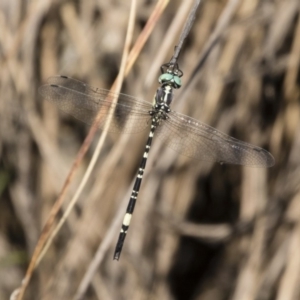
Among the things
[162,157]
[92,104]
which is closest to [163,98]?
[92,104]

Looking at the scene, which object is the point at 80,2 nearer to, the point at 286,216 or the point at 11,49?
the point at 11,49

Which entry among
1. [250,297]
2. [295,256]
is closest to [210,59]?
[295,256]

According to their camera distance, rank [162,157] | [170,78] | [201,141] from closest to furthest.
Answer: [170,78] → [201,141] → [162,157]

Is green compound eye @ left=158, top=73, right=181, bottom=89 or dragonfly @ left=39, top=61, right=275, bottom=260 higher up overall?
green compound eye @ left=158, top=73, right=181, bottom=89

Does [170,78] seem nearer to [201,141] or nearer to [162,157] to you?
[201,141]

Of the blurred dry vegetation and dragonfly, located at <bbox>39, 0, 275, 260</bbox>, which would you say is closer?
dragonfly, located at <bbox>39, 0, 275, 260</bbox>

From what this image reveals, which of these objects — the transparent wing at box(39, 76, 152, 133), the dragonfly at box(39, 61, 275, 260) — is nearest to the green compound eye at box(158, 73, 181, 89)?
the dragonfly at box(39, 61, 275, 260)

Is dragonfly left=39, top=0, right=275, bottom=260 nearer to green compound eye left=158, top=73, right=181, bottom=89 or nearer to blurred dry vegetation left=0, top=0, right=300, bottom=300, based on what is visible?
green compound eye left=158, top=73, right=181, bottom=89
